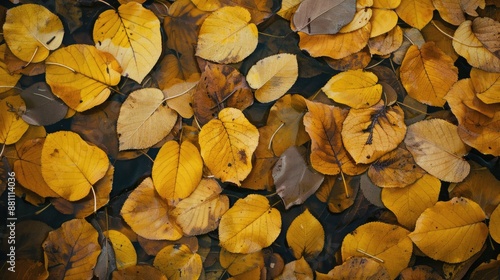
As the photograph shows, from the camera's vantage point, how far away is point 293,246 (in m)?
1.00

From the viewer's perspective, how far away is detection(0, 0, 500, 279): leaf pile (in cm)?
97

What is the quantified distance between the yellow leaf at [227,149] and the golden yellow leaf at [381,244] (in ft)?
0.89

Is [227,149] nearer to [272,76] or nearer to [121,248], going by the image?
[272,76]

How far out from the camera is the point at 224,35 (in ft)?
3.29

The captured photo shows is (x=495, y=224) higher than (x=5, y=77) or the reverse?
the reverse

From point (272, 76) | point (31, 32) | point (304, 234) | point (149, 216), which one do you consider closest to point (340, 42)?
point (272, 76)

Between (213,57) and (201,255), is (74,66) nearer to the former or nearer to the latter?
(213,57)

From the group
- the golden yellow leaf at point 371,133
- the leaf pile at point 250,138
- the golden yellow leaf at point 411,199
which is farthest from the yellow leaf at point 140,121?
the golden yellow leaf at point 411,199

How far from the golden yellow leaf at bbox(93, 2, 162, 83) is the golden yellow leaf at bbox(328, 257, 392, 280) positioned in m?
0.57

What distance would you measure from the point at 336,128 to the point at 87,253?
573 mm

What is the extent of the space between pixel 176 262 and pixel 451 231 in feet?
1.89

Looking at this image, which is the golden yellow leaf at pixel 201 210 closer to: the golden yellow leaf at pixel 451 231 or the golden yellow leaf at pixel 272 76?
the golden yellow leaf at pixel 272 76

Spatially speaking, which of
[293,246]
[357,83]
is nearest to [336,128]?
[357,83]

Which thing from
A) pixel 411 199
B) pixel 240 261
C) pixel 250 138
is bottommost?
pixel 240 261
